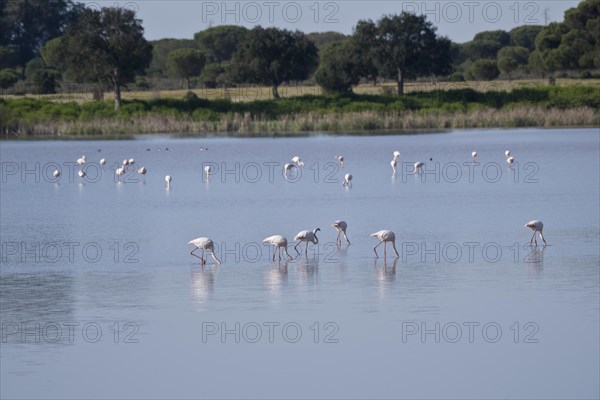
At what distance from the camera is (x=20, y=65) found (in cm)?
10300

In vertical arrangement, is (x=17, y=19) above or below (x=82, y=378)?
above

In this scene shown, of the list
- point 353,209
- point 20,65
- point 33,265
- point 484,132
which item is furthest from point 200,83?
point 33,265

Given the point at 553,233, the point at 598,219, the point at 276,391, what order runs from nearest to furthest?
the point at 276,391
the point at 553,233
the point at 598,219

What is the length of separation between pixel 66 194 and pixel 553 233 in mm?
14018

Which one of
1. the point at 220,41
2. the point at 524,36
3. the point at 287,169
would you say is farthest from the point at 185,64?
the point at 287,169

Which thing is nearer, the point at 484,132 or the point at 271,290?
the point at 271,290

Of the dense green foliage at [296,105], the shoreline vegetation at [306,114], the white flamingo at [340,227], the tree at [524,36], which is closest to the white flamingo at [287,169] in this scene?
the white flamingo at [340,227]

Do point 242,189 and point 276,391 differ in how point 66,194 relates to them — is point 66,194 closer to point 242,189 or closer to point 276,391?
point 242,189

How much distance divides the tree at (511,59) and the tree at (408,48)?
65.1 ft

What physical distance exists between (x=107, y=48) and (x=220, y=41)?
63440mm

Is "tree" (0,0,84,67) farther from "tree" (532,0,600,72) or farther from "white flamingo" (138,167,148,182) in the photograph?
"white flamingo" (138,167,148,182)

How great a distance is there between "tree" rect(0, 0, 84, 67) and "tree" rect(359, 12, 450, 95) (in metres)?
42.7

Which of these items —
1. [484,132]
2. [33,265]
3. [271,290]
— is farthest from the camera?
[484,132]

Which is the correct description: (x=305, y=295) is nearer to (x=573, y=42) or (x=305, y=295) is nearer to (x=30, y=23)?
(x=573, y=42)
